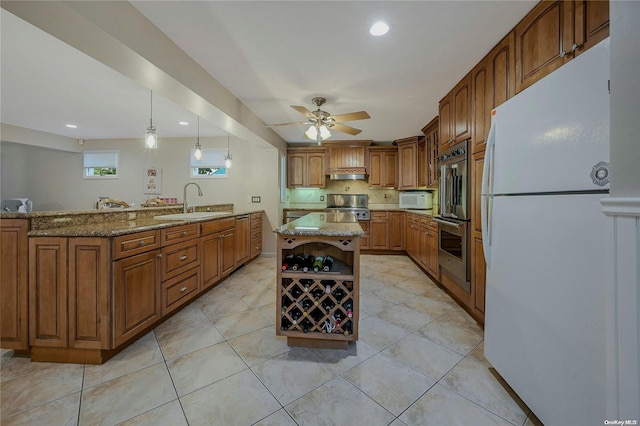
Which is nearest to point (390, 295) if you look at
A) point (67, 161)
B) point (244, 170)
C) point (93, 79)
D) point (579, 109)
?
point (579, 109)

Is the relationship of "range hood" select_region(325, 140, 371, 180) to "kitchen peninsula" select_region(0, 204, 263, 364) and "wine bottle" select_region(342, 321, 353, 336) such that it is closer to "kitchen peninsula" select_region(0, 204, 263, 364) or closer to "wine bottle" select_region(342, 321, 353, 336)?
"wine bottle" select_region(342, 321, 353, 336)

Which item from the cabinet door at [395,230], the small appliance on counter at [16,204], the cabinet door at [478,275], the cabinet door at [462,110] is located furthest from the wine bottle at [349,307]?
the small appliance on counter at [16,204]

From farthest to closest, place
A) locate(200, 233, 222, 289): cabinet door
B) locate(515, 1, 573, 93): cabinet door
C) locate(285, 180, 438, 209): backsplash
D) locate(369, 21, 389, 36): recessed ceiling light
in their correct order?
locate(285, 180, 438, 209): backsplash, locate(200, 233, 222, 289): cabinet door, locate(369, 21, 389, 36): recessed ceiling light, locate(515, 1, 573, 93): cabinet door

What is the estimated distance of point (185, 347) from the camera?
1.84 metres

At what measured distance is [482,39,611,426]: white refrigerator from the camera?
2.92 feet

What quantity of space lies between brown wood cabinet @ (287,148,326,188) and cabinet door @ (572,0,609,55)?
4.24m

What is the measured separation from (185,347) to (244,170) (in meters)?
3.59

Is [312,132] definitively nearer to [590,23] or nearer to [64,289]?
[590,23]

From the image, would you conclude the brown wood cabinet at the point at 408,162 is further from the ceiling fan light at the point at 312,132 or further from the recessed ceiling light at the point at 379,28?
the recessed ceiling light at the point at 379,28

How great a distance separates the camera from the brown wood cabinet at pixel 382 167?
523 cm

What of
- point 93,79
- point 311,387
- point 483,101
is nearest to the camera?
point 311,387

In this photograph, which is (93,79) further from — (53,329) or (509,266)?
(509,266)

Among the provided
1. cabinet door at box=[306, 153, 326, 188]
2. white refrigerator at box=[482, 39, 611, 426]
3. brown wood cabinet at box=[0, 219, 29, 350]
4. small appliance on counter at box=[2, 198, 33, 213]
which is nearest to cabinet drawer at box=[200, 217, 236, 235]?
brown wood cabinet at box=[0, 219, 29, 350]

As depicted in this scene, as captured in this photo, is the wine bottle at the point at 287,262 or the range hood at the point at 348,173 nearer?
the wine bottle at the point at 287,262
